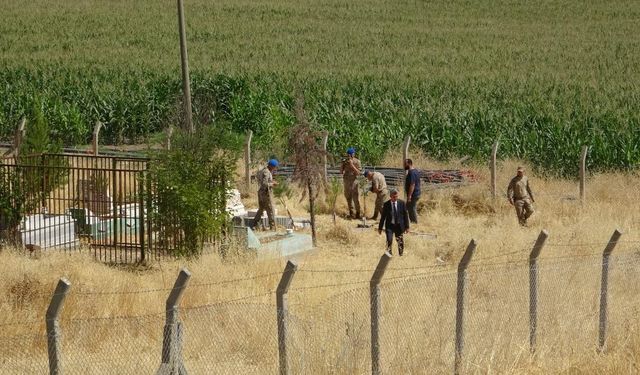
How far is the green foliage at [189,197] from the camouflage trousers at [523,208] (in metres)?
6.25

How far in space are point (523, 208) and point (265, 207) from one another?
4.58m

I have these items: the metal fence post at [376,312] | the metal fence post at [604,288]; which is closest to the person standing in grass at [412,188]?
the metal fence post at [604,288]

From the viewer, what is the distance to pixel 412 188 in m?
23.5

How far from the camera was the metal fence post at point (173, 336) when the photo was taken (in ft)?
31.7

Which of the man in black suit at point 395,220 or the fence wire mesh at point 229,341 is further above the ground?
the man in black suit at point 395,220

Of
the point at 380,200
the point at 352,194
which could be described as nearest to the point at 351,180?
the point at 352,194

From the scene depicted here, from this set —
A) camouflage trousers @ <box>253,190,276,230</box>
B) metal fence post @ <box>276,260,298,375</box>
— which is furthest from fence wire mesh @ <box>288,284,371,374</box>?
camouflage trousers @ <box>253,190,276,230</box>

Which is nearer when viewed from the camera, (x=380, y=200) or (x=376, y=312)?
(x=376, y=312)

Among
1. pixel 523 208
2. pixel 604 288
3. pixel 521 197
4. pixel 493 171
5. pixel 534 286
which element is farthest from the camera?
pixel 493 171

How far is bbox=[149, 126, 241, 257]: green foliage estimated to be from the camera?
18.3m

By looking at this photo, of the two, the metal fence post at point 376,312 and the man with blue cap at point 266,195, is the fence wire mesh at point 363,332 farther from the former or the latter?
the man with blue cap at point 266,195

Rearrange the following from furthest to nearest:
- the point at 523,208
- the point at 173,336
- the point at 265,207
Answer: the point at 523,208 < the point at 265,207 < the point at 173,336

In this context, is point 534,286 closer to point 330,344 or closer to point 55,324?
point 330,344

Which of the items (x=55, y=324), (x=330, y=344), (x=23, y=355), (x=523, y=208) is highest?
(x=55, y=324)
